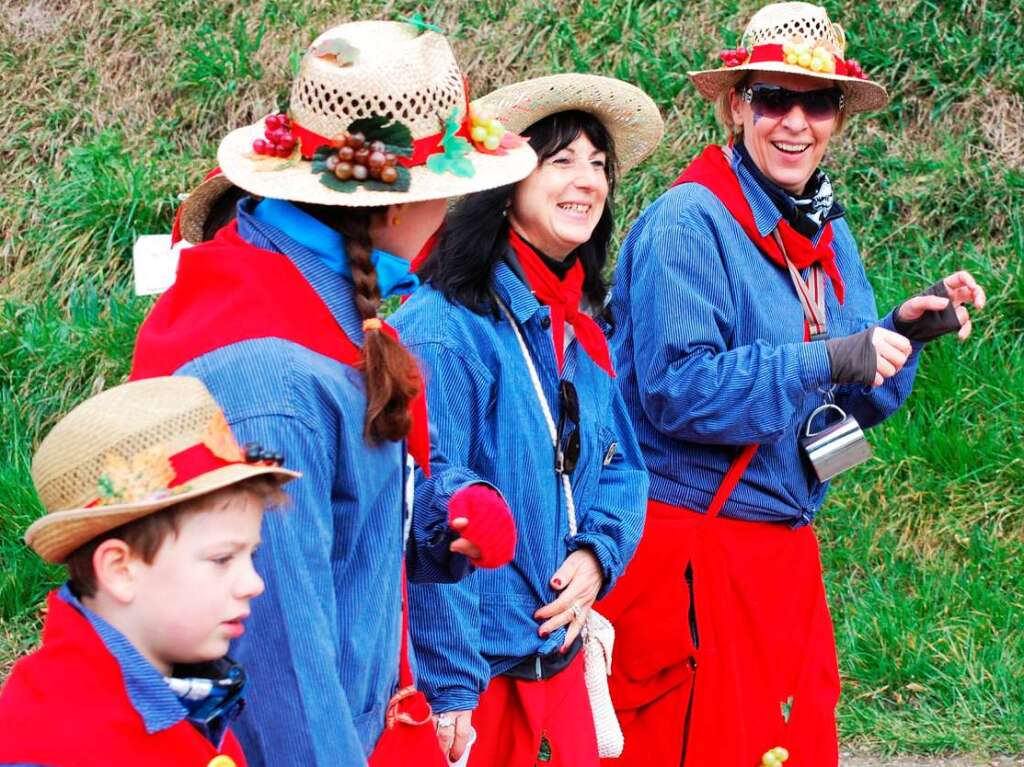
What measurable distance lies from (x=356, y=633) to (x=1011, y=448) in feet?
13.6

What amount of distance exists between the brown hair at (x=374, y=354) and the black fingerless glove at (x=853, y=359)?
150 centimetres

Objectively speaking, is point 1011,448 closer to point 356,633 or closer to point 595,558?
point 595,558

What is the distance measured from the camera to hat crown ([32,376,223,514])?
1971mm

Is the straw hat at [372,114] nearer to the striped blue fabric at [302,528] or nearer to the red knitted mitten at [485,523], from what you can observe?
the striped blue fabric at [302,528]

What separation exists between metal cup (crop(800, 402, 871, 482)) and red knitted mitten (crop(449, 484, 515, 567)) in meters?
1.32

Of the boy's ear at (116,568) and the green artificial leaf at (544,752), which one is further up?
the boy's ear at (116,568)

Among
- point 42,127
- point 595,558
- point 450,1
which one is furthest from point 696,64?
point 595,558

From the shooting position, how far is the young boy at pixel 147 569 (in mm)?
1945

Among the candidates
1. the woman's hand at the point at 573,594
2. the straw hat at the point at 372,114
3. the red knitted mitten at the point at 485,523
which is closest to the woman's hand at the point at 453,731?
the woman's hand at the point at 573,594

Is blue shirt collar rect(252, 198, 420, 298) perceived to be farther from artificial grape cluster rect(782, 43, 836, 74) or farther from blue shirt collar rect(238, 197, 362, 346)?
artificial grape cluster rect(782, 43, 836, 74)

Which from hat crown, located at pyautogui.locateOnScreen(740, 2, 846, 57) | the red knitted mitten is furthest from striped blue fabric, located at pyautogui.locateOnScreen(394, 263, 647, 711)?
hat crown, located at pyautogui.locateOnScreen(740, 2, 846, 57)

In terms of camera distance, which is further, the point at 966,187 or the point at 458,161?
the point at 966,187

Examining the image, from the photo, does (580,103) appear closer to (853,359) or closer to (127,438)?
(853,359)

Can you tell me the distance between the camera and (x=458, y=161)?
2.37 m
